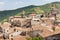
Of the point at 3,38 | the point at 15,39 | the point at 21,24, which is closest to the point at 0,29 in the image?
the point at 21,24

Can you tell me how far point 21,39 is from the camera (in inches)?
1844

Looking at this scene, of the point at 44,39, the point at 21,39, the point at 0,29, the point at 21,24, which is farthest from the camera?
the point at 21,24

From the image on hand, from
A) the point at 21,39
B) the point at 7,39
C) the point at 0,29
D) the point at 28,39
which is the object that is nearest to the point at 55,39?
the point at 28,39

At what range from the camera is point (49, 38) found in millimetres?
40750

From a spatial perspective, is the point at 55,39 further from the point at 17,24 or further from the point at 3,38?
the point at 17,24

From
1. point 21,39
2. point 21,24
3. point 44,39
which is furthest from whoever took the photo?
point 21,24

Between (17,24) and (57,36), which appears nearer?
(57,36)

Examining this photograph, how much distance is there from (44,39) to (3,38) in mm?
13114

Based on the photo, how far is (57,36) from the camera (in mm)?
38469

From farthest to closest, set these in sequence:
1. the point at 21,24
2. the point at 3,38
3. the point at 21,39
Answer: the point at 21,24 < the point at 3,38 < the point at 21,39

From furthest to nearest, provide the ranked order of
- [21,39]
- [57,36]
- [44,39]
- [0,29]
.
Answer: [0,29] < [21,39] < [44,39] < [57,36]

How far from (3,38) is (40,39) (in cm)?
1379

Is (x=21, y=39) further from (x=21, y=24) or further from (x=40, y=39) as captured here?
(x=21, y=24)

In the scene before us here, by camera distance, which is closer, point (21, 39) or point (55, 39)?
point (55, 39)
